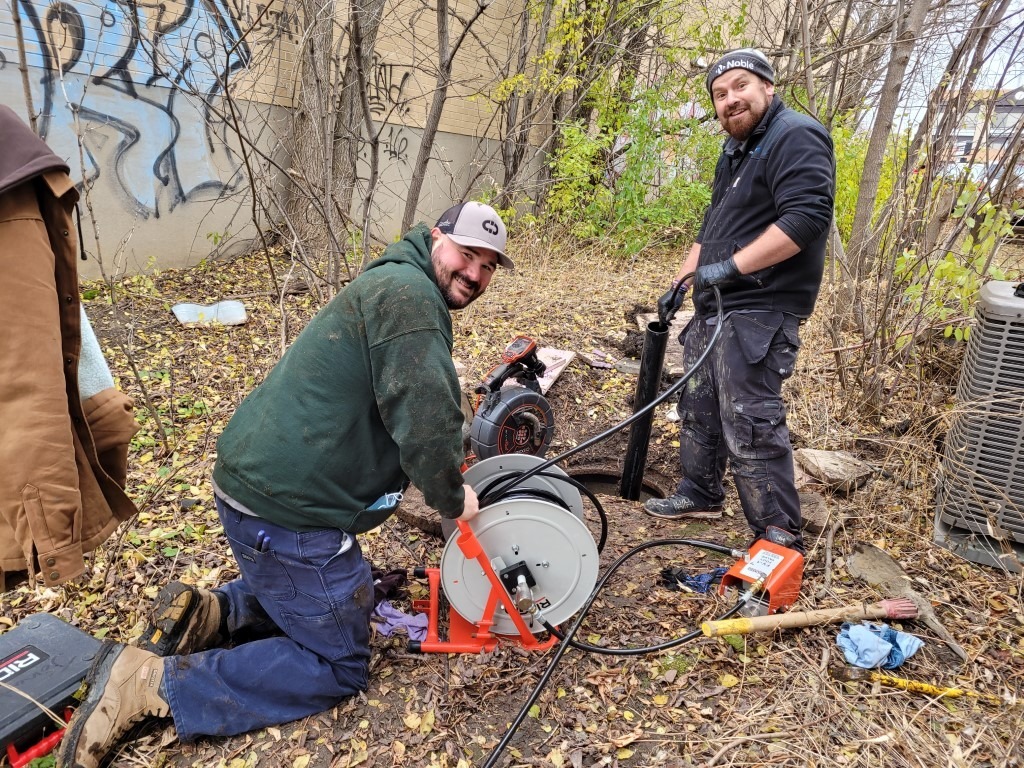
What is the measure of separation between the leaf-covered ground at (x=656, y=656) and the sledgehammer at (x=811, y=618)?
0.25 feet

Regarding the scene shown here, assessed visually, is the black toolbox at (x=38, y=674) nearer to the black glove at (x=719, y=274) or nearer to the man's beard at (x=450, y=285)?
the man's beard at (x=450, y=285)

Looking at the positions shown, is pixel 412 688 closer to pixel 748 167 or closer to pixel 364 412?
pixel 364 412

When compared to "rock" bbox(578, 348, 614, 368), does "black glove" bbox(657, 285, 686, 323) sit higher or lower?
higher

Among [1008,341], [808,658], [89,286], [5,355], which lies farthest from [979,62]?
[89,286]

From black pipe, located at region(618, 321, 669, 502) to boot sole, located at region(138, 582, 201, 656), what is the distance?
2.14 metres

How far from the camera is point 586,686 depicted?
8.41ft

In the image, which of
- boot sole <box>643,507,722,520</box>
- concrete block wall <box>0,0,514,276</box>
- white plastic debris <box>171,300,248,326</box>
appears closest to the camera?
boot sole <box>643,507,722,520</box>

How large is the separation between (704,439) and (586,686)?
1547 millimetres

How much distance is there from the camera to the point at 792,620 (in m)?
2.65

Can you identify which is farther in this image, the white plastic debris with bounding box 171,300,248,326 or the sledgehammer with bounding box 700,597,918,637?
the white plastic debris with bounding box 171,300,248,326

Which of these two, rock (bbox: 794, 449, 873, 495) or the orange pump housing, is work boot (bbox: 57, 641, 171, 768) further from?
rock (bbox: 794, 449, 873, 495)

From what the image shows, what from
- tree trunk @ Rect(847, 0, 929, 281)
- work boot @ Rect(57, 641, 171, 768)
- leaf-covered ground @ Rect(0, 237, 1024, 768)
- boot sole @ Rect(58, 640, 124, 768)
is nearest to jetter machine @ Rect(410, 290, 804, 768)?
leaf-covered ground @ Rect(0, 237, 1024, 768)

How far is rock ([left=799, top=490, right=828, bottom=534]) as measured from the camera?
3416 mm

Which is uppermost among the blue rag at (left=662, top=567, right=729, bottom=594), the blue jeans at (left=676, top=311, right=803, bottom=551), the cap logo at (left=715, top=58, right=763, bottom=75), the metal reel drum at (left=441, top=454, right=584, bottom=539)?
the cap logo at (left=715, top=58, right=763, bottom=75)
